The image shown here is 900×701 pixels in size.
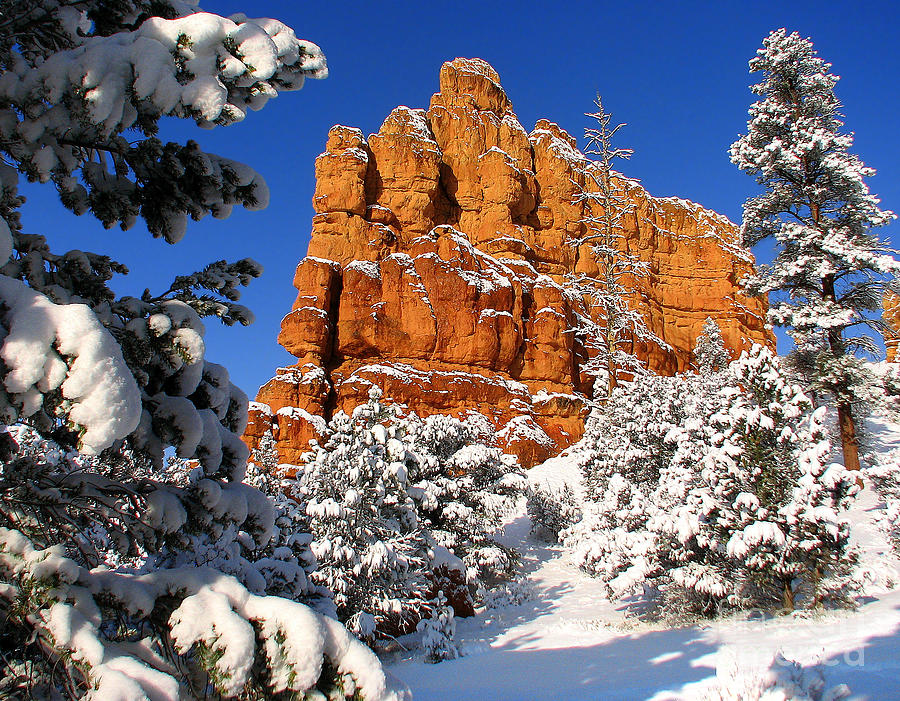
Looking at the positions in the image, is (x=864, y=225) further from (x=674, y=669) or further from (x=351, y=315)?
(x=351, y=315)

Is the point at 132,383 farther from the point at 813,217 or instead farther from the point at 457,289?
the point at 457,289

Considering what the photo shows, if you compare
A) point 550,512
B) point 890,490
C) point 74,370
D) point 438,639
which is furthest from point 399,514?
point 550,512

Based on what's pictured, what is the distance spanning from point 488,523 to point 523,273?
38.2 m

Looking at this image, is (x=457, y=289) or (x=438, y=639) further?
(x=457, y=289)

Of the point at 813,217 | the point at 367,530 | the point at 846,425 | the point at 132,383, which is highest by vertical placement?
the point at 813,217

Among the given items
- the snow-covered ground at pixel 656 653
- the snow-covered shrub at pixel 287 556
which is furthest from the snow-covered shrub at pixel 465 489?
the snow-covered shrub at pixel 287 556

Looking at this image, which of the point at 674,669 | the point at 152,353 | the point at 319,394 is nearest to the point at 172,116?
the point at 152,353

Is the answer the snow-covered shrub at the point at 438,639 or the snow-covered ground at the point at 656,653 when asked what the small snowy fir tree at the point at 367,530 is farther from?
the snow-covered ground at the point at 656,653

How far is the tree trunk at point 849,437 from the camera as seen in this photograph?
14.8m

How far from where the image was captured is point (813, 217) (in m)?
17.2

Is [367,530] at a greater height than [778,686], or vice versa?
[367,530]

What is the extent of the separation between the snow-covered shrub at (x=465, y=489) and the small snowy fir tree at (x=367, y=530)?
205 centimetres

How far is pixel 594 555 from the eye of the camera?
39.1 ft

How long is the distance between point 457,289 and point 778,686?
149 feet
